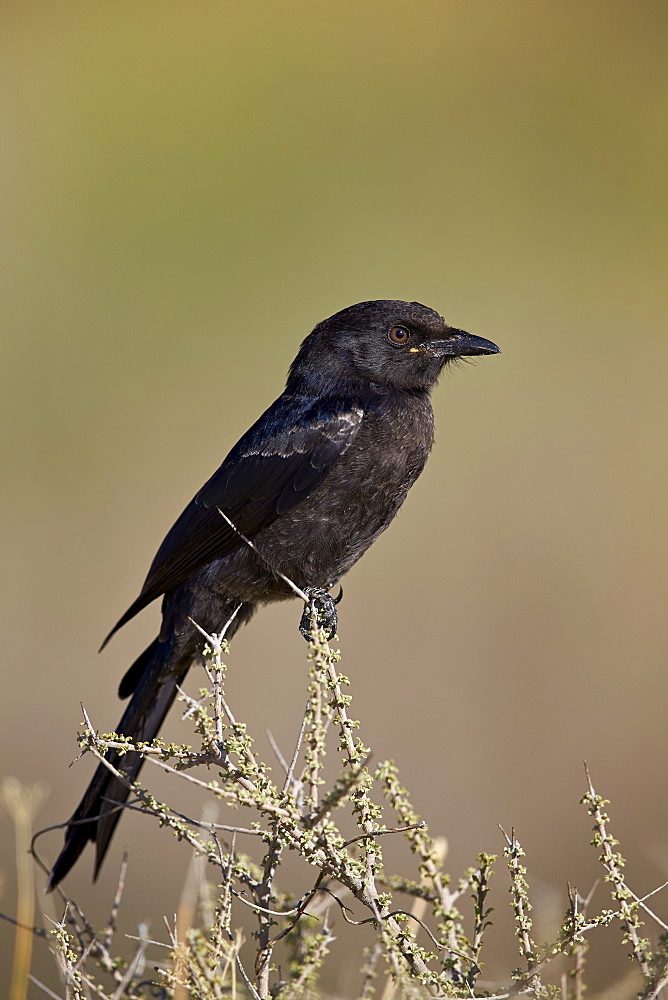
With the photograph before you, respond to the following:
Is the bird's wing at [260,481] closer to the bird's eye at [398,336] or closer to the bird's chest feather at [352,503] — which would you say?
the bird's chest feather at [352,503]

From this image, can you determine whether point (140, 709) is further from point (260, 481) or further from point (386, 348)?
point (386, 348)

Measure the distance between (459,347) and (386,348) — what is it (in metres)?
0.35

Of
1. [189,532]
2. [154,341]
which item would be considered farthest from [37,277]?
[189,532]

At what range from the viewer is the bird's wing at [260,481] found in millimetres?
4551

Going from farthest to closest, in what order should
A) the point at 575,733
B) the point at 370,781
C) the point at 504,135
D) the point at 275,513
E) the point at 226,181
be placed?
the point at 504,135
the point at 226,181
the point at 575,733
the point at 275,513
the point at 370,781

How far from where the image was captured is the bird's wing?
14.9 ft

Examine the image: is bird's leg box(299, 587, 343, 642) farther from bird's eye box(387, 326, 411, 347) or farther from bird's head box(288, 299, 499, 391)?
bird's eye box(387, 326, 411, 347)

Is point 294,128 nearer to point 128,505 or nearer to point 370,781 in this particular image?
point 128,505

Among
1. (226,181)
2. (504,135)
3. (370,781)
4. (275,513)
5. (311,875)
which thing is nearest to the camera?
(370,781)

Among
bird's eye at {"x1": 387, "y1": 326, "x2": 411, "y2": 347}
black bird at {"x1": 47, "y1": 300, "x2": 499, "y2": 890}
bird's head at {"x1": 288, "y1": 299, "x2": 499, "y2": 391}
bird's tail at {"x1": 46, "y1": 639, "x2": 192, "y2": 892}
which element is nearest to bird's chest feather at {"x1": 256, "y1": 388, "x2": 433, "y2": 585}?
black bird at {"x1": 47, "y1": 300, "x2": 499, "y2": 890}

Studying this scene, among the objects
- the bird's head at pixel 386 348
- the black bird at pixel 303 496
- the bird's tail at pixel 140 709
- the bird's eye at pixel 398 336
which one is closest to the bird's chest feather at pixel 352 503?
the black bird at pixel 303 496

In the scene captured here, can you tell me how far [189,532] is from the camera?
15.8 feet

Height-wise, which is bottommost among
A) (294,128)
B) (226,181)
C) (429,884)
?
(429,884)

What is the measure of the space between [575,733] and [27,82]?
1372 centimetres
